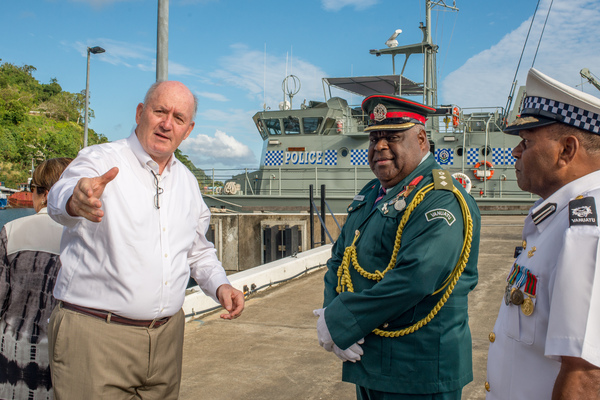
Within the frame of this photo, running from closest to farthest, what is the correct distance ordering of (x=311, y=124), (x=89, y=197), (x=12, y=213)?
(x=89, y=197)
(x=311, y=124)
(x=12, y=213)

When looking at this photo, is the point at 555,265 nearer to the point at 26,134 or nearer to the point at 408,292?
the point at 408,292

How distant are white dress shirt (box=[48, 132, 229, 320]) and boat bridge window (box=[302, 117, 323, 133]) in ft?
44.3

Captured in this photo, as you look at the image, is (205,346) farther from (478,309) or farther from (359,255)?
(478,309)

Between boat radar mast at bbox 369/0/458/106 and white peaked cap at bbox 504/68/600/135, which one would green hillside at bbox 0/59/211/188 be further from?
white peaked cap at bbox 504/68/600/135

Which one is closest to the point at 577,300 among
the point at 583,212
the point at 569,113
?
the point at 583,212

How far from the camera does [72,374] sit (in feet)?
5.32

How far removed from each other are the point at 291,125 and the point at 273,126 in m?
0.65

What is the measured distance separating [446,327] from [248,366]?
6.36ft

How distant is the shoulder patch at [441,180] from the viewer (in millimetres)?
1788

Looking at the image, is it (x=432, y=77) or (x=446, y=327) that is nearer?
(x=446, y=327)

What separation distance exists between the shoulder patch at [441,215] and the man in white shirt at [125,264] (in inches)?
38.6

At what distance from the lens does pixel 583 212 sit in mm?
1124

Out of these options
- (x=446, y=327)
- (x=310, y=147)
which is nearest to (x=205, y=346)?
(x=446, y=327)

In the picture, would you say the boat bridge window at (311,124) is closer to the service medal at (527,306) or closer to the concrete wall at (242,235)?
the concrete wall at (242,235)
